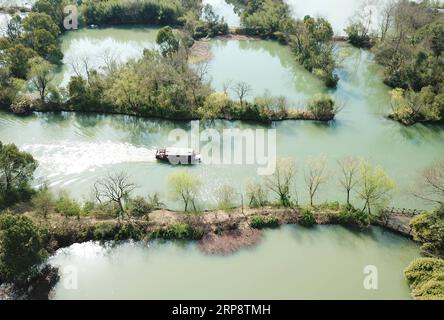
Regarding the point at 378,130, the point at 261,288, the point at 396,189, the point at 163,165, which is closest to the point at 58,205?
the point at 163,165

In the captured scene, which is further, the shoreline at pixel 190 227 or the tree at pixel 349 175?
the tree at pixel 349 175

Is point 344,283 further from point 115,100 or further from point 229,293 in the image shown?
point 115,100

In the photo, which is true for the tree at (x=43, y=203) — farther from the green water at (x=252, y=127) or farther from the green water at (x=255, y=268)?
the green water at (x=255, y=268)

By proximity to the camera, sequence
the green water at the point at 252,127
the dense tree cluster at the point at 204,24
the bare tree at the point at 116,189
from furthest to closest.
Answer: the dense tree cluster at the point at 204,24, the green water at the point at 252,127, the bare tree at the point at 116,189

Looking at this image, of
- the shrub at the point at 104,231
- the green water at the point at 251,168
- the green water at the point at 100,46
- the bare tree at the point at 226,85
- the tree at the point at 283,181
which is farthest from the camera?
the green water at the point at 100,46

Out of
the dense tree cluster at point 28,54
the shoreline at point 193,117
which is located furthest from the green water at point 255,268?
the dense tree cluster at point 28,54

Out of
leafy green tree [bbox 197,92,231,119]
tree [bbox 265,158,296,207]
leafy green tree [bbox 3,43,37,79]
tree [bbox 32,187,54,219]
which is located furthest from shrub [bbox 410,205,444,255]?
leafy green tree [bbox 3,43,37,79]
